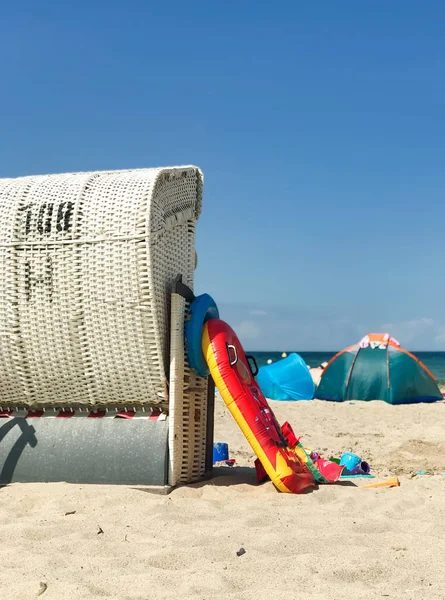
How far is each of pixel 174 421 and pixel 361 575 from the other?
1.66 m

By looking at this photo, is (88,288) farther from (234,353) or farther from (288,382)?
(288,382)

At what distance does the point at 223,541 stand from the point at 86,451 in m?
1.39

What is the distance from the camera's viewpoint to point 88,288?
156 inches

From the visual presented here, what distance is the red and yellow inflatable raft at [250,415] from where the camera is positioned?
12.8 ft

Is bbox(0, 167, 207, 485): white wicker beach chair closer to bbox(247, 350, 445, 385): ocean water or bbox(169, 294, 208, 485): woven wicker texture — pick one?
bbox(169, 294, 208, 485): woven wicker texture

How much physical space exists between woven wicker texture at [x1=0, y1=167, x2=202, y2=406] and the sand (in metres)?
0.63

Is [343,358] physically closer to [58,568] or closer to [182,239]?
[182,239]

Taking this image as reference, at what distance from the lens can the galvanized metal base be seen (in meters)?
3.98

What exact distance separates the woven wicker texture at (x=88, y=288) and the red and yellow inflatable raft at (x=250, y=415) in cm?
30

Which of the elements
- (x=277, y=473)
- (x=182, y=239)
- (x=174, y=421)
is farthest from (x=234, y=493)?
(x=182, y=239)

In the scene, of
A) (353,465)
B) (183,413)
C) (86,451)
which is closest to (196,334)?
(183,413)

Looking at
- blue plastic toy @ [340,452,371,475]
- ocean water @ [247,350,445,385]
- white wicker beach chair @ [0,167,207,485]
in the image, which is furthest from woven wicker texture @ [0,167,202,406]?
ocean water @ [247,350,445,385]

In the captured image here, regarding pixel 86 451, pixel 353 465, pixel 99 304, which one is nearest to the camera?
pixel 99 304

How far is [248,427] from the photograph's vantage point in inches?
156
